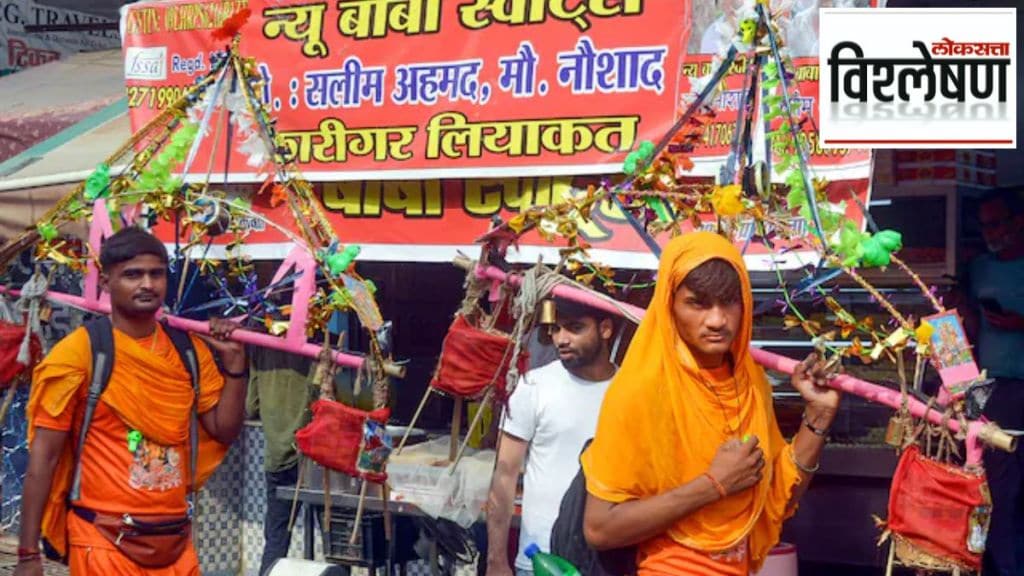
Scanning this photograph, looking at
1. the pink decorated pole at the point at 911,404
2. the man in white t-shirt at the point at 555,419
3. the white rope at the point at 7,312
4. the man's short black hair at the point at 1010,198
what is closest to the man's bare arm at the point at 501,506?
the man in white t-shirt at the point at 555,419

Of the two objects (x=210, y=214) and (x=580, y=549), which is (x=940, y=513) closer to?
(x=580, y=549)

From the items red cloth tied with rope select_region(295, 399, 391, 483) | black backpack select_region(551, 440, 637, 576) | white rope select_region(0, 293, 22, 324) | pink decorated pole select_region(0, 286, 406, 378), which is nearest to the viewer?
black backpack select_region(551, 440, 637, 576)

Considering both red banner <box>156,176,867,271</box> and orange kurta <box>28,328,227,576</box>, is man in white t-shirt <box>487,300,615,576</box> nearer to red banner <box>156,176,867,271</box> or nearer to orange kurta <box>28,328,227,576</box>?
red banner <box>156,176,867,271</box>

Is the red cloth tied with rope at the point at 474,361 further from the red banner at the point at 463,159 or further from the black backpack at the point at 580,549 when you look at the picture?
the black backpack at the point at 580,549

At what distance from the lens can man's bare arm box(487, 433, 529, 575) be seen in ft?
16.6

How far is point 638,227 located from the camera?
506cm

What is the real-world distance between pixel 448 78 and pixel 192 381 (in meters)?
2.16

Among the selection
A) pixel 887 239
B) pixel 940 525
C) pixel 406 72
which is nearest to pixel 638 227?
pixel 887 239

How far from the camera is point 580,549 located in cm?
363

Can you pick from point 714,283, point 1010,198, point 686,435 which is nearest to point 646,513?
point 686,435

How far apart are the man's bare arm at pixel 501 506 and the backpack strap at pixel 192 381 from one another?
40.6 inches

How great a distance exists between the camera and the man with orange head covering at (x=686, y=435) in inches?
134

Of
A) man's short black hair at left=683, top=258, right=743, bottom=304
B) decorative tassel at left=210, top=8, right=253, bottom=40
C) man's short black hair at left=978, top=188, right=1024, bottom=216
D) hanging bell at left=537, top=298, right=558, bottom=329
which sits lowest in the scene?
hanging bell at left=537, top=298, right=558, bottom=329

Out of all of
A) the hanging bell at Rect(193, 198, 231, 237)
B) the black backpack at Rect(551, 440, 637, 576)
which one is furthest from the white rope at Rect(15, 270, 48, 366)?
the black backpack at Rect(551, 440, 637, 576)
